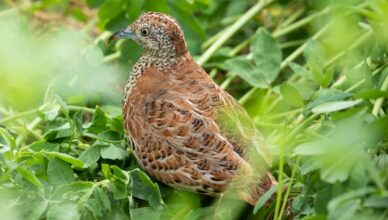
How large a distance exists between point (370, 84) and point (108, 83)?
1528 millimetres

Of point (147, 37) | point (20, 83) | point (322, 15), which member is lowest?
point (322, 15)

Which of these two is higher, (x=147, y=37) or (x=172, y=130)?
(x=147, y=37)

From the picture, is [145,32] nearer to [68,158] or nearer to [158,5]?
[158,5]

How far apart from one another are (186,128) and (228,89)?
1257 mm

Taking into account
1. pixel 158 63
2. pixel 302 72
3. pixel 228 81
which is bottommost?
pixel 228 81

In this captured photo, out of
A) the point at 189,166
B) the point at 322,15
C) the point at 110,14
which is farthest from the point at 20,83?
the point at 322,15

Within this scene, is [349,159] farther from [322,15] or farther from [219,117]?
[322,15]

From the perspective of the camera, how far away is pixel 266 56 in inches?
157

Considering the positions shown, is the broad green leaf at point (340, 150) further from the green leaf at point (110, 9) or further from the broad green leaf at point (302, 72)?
the green leaf at point (110, 9)

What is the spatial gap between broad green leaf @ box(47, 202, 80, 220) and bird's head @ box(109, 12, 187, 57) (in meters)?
0.92

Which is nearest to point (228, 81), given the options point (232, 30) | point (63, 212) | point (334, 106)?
point (232, 30)

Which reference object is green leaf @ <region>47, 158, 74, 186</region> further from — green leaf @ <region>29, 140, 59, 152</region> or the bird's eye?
the bird's eye

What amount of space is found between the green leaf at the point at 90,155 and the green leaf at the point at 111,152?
2 cm

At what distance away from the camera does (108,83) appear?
4.29 metres
